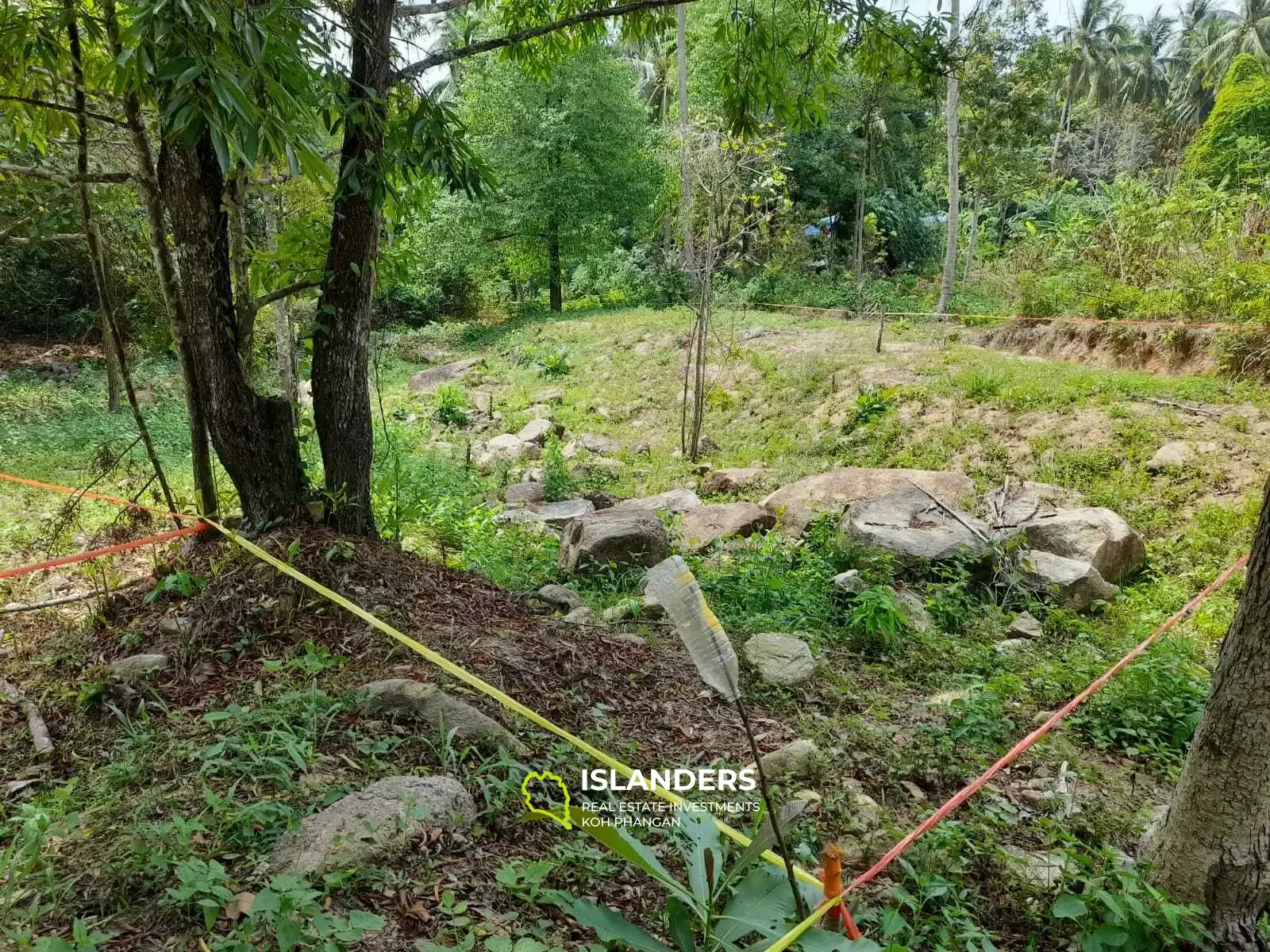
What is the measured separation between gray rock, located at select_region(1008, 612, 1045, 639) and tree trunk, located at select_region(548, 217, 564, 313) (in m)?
16.4

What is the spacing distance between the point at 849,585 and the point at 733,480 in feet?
11.1

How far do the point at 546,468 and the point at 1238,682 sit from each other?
6.40 meters

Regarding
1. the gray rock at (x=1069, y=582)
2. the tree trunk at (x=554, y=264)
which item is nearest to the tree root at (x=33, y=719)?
the gray rock at (x=1069, y=582)

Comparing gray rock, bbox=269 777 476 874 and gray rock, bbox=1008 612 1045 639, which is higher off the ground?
gray rock, bbox=269 777 476 874

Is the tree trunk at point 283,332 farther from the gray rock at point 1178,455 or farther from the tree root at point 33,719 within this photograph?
the gray rock at point 1178,455

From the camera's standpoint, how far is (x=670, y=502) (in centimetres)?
704

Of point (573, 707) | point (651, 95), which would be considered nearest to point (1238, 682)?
point (573, 707)

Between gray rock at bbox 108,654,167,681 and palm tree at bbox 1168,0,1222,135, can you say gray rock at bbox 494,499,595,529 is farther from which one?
palm tree at bbox 1168,0,1222,135

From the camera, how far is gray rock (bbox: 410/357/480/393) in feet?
46.9

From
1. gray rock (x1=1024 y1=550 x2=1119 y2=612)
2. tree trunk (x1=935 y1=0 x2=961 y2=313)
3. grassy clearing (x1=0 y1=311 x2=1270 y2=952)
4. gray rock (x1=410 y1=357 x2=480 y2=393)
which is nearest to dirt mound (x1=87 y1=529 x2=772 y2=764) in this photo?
grassy clearing (x1=0 y1=311 x2=1270 y2=952)

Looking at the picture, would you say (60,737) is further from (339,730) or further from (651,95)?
(651,95)

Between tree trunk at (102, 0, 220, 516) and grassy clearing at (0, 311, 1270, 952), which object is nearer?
grassy clearing at (0, 311, 1270, 952)

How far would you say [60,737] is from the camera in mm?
2635

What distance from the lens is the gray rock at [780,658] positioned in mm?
3738
